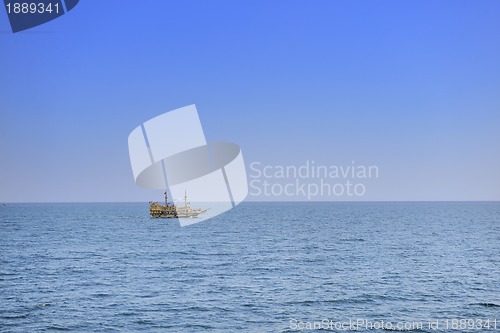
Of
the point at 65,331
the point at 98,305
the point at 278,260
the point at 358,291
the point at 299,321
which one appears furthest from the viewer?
the point at 278,260

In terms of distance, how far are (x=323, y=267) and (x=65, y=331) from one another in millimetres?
27756

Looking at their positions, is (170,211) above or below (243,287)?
above

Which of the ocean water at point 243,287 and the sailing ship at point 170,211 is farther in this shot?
the sailing ship at point 170,211

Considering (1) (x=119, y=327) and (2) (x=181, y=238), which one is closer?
(1) (x=119, y=327)

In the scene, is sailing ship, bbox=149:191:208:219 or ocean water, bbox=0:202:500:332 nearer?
ocean water, bbox=0:202:500:332

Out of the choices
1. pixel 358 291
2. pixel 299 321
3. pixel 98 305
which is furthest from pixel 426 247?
pixel 98 305

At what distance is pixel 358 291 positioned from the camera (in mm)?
36031

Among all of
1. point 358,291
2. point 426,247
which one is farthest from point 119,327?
point 426,247

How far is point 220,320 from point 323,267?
2171 centimetres

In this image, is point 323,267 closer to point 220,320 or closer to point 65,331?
point 220,320

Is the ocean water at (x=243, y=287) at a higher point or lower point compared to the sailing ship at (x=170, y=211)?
lower

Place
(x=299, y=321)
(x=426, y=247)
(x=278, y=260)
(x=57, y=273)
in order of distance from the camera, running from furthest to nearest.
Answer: (x=426, y=247) < (x=278, y=260) < (x=57, y=273) < (x=299, y=321)

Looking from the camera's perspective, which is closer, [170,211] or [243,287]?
[243,287]

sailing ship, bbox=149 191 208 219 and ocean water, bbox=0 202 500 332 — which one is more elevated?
sailing ship, bbox=149 191 208 219
